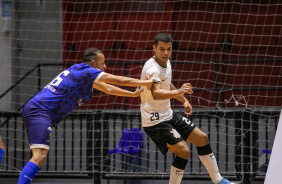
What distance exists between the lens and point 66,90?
17.1ft

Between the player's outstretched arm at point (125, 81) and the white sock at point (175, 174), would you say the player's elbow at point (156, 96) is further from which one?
the white sock at point (175, 174)

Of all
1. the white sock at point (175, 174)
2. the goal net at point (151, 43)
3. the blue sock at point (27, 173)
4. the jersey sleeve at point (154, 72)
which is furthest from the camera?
the goal net at point (151, 43)

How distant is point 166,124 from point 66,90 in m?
1.15

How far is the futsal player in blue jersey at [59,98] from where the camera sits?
502 cm

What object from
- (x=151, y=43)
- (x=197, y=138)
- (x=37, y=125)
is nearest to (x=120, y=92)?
(x=37, y=125)

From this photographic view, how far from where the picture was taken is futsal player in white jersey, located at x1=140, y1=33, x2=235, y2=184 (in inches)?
219

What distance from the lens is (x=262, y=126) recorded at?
8398mm

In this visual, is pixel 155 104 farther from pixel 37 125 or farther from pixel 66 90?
pixel 37 125

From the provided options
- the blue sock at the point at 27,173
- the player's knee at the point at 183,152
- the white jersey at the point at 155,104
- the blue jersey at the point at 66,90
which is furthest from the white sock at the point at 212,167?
A: the blue sock at the point at 27,173

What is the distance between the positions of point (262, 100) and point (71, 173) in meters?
4.58

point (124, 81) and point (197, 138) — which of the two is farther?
point (197, 138)

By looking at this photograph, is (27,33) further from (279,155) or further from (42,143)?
(279,155)

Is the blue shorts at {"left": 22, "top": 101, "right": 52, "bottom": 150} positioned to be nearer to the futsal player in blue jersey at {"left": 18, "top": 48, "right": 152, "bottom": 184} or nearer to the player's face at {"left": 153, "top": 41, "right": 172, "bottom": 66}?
the futsal player in blue jersey at {"left": 18, "top": 48, "right": 152, "bottom": 184}

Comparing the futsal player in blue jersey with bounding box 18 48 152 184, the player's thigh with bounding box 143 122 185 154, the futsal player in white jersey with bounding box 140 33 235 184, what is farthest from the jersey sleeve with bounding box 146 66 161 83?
the player's thigh with bounding box 143 122 185 154
